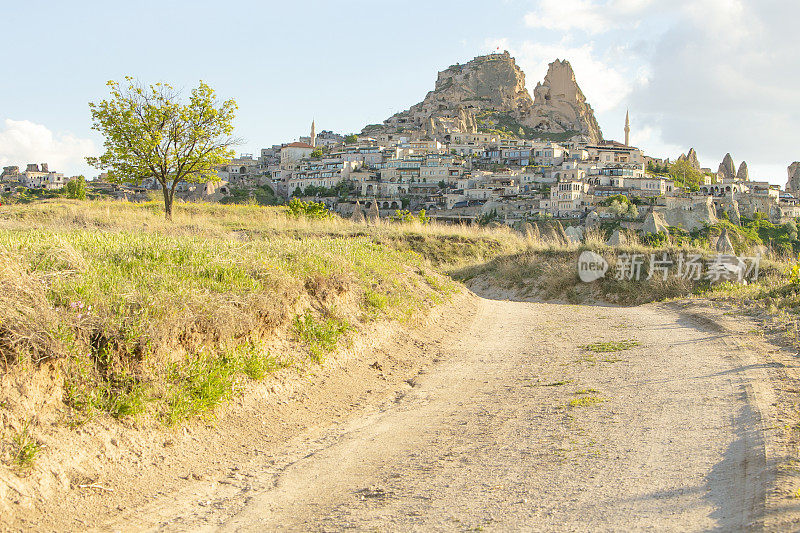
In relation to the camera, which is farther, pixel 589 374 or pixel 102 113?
pixel 102 113

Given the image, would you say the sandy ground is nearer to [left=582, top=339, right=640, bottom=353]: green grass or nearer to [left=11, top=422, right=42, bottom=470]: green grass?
[left=11, top=422, right=42, bottom=470]: green grass

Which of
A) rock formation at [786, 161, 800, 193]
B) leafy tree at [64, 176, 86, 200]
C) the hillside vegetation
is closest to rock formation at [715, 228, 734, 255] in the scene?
the hillside vegetation

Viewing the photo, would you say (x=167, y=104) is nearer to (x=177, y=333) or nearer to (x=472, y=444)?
(x=177, y=333)

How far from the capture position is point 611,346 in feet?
36.4

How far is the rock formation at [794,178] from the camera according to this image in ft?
498

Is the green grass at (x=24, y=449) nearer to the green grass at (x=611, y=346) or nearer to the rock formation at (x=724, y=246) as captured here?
the green grass at (x=611, y=346)

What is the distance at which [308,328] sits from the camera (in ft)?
30.3

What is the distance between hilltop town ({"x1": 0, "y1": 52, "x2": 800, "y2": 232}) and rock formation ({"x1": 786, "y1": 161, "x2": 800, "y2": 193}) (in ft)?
0.96

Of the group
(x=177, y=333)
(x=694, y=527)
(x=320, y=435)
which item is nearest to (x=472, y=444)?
(x=320, y=435)

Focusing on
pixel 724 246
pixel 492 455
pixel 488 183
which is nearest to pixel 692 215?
pixel 488 183

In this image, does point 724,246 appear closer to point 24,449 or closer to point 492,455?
point 492,455

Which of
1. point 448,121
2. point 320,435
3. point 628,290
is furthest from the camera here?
point 448,121

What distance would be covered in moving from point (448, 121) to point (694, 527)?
617 feet

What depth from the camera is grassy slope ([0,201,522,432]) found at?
6.02m
